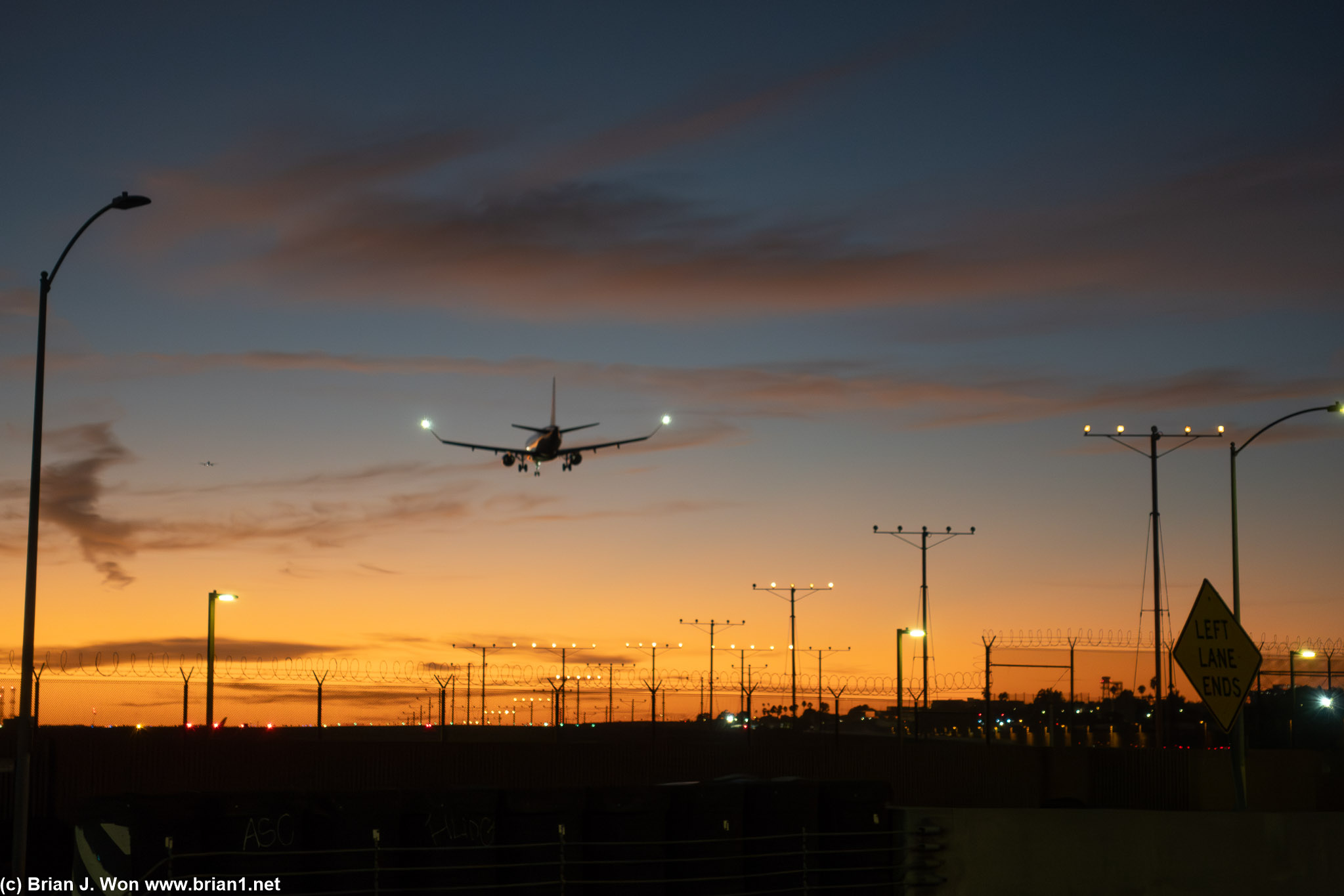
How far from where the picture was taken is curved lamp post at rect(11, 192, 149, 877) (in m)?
18.4

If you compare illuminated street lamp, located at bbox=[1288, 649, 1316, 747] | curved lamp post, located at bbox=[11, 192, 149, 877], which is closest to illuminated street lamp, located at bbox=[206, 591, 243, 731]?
curved lamp post, located at bbox=[11, 192, 149, 877]

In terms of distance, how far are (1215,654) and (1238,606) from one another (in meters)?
8.80

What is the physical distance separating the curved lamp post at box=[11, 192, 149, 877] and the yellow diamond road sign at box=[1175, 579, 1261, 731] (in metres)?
15.5

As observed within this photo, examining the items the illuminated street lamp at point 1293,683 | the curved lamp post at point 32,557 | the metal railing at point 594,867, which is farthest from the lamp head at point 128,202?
the illuminated street lamp at point 1293,683

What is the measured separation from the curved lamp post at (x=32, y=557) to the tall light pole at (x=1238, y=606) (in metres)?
17.9

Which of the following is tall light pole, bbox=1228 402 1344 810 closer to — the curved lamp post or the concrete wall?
the concrete wall

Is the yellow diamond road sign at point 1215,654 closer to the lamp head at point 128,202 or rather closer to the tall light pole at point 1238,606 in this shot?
the tall light pole at point 1238,606

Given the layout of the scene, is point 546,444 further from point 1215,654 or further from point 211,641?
point 1215,654

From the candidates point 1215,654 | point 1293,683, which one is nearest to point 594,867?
point 1215,654

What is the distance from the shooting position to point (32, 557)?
62.6 ft

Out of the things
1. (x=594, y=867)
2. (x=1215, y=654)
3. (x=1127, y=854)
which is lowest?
(x=1127, y=854)

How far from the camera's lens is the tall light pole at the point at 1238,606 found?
2314cm

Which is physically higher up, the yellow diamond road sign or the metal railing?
the yellow diamond road sign

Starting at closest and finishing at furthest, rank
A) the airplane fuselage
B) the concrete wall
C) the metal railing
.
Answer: the metal railing, the concrete wall, the airplane fuselage
